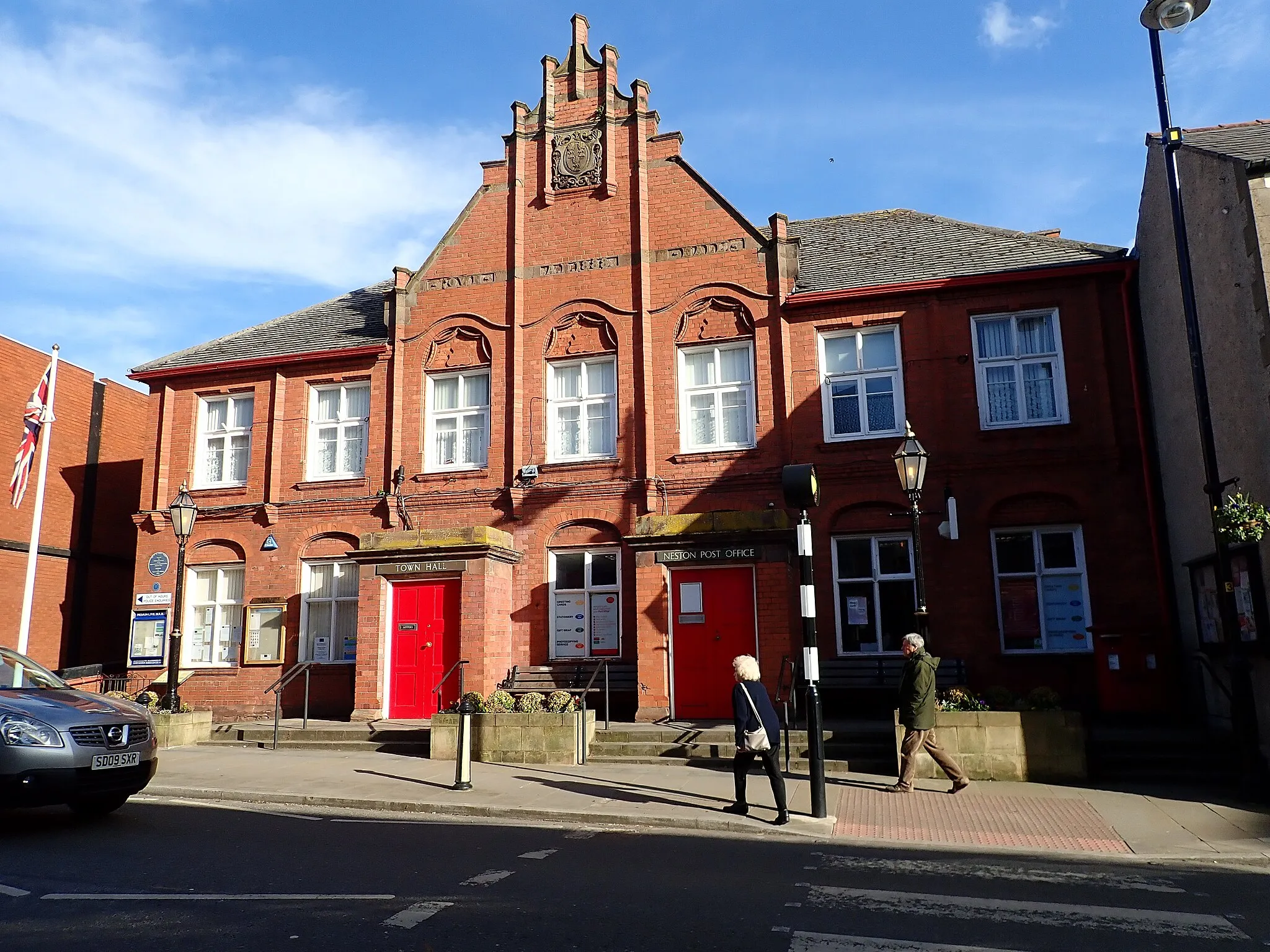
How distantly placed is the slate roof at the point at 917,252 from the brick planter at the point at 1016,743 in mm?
8162

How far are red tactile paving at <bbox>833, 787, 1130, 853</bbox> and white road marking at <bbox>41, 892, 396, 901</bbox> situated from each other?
15.0 feet

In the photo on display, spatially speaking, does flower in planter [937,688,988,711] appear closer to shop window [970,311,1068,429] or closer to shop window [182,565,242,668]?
shop window [970,311,1068,429]

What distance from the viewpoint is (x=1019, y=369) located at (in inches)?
635

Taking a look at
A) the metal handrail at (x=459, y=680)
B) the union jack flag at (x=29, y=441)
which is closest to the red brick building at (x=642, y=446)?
the metal handrail at (x=459, y=680)

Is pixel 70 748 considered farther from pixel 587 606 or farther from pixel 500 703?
pixel 587 606

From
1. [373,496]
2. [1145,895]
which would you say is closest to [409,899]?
A: [1145,895]

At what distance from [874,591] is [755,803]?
22.0ft

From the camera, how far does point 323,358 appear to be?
1916cm

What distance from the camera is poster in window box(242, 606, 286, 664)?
59.7 feet

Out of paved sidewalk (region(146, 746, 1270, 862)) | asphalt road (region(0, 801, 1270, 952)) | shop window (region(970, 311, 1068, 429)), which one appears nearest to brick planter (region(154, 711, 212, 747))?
paved sidewalk (region(146, 746, 1270, 862))

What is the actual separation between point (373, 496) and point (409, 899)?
12953 millimetres

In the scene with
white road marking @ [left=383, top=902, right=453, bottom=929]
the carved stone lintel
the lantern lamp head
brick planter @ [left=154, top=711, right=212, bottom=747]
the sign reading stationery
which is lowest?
white road marking @ [left=383, top=902, right=453, bottom=929]

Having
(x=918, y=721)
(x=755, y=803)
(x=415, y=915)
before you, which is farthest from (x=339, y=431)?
(x=415, y=915)

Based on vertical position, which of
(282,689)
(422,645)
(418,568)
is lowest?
(282,689)
